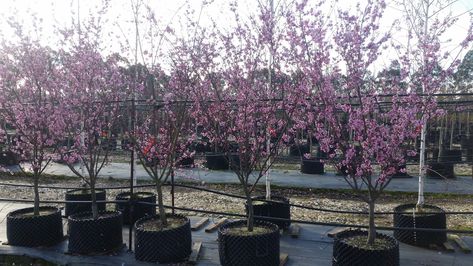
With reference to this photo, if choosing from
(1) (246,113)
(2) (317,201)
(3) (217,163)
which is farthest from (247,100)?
(3) (217,163)

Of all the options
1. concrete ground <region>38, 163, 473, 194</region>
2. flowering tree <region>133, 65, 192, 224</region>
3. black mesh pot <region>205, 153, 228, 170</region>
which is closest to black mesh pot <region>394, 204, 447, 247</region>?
flowering tree <region>133, 65, 192, 224</region>

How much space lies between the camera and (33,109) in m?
5.43

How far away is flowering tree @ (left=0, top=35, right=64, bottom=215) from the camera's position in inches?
209

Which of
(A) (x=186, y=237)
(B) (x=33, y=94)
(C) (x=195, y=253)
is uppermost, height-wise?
(B) (x=33, y=94)

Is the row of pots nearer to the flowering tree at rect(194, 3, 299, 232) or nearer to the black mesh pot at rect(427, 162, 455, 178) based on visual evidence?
the flowering tree at rect(194, 3, 299, 232)

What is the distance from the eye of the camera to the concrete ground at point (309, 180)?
9.34m

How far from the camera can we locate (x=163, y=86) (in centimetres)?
507

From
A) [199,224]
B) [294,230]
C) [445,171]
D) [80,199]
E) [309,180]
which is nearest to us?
[294,230]

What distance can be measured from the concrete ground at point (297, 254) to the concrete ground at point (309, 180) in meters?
3.33

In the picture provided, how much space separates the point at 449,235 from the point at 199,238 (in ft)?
10.4

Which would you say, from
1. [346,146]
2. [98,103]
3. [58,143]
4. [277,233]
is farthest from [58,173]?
[346,146]

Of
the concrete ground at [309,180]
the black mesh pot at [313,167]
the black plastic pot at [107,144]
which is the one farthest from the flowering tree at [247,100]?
the black mesh pot at [313,167]

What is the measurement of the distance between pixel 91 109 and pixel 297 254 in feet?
10.1

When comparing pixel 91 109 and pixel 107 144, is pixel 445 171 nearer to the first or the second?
pixel 107 144
